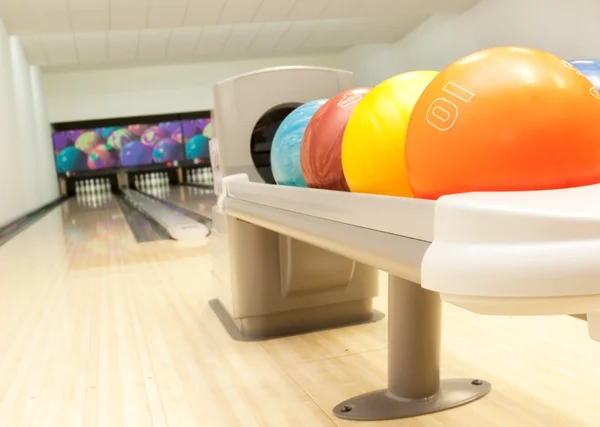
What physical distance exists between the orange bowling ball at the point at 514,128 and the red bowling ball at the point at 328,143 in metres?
0.51

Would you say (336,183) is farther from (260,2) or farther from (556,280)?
(260,2)

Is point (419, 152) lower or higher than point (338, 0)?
lower

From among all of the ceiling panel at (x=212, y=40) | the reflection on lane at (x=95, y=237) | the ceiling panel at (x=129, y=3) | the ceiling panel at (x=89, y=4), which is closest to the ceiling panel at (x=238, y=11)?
the ceiling panel at (x=129, y=3)

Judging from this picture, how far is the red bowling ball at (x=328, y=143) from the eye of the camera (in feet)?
4.36

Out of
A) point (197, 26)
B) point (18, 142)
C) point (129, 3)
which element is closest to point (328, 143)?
point (129, 3)

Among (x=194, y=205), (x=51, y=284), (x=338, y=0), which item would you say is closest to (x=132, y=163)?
(x=194, y=205)

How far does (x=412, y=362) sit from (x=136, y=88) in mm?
10233

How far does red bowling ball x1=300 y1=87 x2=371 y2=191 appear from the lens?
1.33 meters

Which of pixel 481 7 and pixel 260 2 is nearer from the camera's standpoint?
pixel 260 2

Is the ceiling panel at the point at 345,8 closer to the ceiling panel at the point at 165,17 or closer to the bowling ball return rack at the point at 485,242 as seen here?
the ceiling panel at the point at 165,17

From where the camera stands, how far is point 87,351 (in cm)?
184

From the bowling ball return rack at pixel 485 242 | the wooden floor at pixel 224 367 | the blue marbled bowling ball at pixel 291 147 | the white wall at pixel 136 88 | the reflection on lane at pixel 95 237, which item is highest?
the white wall at pixel 136 88

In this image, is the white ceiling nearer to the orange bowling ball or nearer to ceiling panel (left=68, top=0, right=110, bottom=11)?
ceiling panel (left=68, top=0, right=110, bottom=11)

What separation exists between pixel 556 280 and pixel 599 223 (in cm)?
7
